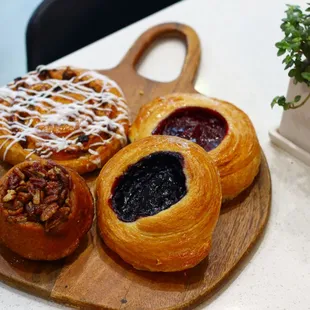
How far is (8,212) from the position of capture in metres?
0.94

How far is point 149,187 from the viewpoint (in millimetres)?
1008

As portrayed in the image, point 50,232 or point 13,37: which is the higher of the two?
point 50,232

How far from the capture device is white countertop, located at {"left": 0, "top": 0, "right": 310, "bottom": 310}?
39.2 inches

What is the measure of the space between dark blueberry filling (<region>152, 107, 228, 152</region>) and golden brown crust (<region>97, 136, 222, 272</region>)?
0.38 ft

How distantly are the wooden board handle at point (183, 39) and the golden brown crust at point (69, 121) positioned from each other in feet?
0.58

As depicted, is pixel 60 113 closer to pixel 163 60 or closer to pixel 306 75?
pixel 163 60

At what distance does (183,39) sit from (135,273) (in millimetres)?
811

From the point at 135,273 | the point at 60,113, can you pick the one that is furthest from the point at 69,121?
the point at 135,273

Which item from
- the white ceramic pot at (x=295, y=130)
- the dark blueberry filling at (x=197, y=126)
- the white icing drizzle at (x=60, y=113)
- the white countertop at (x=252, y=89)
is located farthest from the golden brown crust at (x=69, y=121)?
the white ceramic pot at (x=295, y=130)

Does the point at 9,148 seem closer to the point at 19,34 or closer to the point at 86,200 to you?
the point at 86,200

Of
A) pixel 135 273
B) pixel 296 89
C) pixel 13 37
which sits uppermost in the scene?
pixel 296 89

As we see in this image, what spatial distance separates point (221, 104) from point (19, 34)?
177 centimetres

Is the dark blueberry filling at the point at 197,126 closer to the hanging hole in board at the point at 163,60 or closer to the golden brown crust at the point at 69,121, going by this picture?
the golden brown crust at the point at 69,121

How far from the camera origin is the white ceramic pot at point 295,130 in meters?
1.12
